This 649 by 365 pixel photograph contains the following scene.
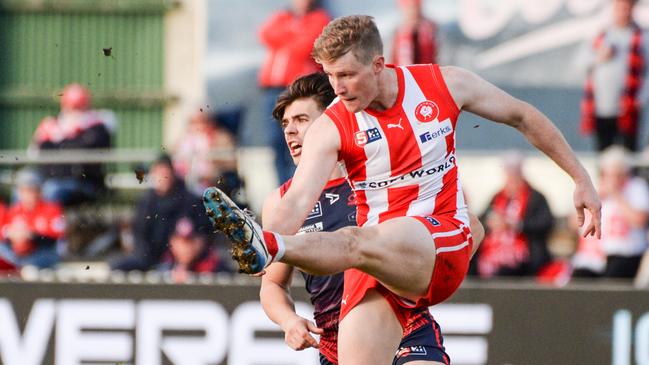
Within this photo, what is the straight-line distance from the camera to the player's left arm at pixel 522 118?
6.62 m

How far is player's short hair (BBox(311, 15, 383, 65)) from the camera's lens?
246 inches

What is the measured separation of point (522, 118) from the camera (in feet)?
21.9

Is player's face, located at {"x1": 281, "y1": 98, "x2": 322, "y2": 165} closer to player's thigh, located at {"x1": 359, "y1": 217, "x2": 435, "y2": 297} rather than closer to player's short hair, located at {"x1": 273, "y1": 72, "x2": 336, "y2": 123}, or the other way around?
player's short hair, located at {"x1": 273, "y1": 72, "x2": 336, "y2": 123}

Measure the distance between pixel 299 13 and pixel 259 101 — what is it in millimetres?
2403

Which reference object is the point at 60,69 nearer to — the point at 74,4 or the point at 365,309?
the point at 74,4

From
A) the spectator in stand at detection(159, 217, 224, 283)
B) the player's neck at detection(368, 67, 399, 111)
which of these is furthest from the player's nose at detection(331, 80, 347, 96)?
the spectator in stand at detection(159, 217, 224, 283)

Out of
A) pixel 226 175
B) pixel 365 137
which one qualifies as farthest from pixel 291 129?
pixel 226 175

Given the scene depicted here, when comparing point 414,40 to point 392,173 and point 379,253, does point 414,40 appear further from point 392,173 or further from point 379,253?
point 379,253

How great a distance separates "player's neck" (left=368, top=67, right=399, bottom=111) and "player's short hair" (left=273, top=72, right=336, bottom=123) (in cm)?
61

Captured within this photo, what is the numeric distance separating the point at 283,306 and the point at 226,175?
4.78 metres

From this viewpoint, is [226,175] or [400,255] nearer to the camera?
[400,255]

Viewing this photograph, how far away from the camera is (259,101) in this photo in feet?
48.7

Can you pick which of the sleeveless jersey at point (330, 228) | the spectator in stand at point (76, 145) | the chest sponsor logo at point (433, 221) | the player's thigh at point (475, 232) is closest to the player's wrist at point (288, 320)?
the sleeveless jersey at point (330, 228)

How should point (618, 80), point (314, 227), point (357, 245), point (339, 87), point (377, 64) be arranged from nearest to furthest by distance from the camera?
point (357, 245) → point (339, 87) → point (377, 64) → point (314, 227) → point (618, 80)
